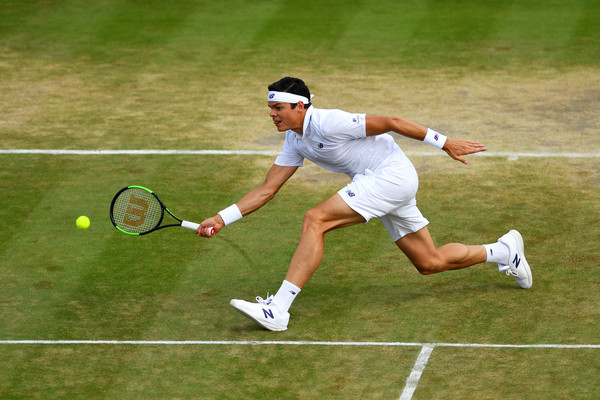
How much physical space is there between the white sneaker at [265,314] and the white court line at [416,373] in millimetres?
1110

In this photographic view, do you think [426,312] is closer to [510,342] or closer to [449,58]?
[510,342]

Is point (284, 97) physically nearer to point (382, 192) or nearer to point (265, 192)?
point (265, 192)

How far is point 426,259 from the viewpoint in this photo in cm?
896

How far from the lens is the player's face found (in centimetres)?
857

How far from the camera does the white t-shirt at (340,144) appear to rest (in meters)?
8.49

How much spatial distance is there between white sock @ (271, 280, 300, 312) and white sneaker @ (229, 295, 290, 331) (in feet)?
0.13

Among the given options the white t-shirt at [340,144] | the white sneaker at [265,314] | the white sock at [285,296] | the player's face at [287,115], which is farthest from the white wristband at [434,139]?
the white sneaker at [265,314]

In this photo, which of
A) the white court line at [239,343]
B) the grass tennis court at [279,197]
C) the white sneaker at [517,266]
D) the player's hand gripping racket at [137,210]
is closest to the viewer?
the grass tennis court at [279,197]

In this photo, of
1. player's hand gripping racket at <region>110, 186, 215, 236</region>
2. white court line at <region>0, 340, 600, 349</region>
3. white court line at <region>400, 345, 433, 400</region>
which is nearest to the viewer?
white court line at <region>400, 345, 433, 400</region>

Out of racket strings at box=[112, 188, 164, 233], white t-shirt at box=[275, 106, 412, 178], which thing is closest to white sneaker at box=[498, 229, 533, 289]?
white t-shirt at box=[275, 106, 412, 178]

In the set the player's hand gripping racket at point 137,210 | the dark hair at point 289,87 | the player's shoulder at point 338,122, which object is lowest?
the player's hand gripping racket at point 137,210

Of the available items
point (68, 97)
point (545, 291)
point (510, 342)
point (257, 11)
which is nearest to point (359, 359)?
point (510, 342)

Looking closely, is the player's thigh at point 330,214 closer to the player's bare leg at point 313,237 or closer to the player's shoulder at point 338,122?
the player's bare leg at point 313,237

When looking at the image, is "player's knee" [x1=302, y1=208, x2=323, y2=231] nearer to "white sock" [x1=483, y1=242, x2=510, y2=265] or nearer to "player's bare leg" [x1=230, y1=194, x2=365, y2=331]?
"player's bare leg" [x1=230, y1=194, x2=365, y2=331]
